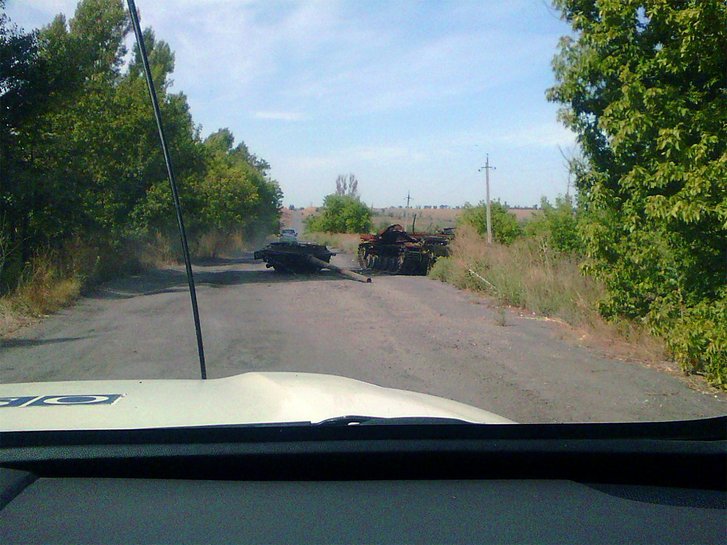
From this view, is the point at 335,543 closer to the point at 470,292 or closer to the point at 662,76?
the point at 662,76

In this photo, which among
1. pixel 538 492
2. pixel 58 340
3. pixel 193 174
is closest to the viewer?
pixel 538 492

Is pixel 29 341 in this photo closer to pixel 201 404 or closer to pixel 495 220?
pixel 201 404

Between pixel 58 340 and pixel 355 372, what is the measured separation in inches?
187

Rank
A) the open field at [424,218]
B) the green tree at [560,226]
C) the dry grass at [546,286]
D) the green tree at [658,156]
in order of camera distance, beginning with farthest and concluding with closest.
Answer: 1. the open field at [424,218]
2. the green tree at [560,226]
3. the dry grass at [546,286]
4. the green tree at [658,156]

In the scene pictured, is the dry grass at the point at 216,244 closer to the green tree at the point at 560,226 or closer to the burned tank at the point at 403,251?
the burned tank at the point at 403,251

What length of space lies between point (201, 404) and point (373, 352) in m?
6.61

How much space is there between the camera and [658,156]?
907 centimetres

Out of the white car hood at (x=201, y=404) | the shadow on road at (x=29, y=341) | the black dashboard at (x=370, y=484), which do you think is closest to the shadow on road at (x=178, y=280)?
the shadow on road at (x=29, y=341)

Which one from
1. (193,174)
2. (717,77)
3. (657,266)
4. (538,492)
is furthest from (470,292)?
(538,492)

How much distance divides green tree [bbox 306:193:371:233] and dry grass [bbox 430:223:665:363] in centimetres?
4316

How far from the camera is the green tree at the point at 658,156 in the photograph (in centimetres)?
823

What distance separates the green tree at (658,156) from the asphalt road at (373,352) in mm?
1006

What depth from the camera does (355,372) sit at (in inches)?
340

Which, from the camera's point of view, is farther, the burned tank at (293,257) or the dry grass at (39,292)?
the burned tank at (293,257)
